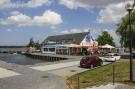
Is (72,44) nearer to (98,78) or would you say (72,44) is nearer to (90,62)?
(90,62)

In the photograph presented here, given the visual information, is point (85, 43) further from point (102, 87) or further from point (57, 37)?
point (102, 87)

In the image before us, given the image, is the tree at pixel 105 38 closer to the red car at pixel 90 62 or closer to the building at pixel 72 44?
the building at pixel 72 44

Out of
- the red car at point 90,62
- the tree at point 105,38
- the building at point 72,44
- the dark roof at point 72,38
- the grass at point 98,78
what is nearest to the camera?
the grass at point 98,78

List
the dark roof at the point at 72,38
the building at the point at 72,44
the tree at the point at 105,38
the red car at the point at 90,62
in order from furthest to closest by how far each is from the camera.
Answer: the tree at the point at 105,38 → the dark roof at the point at 72,38 → the building at the point at 72,44 → the red car at the point at 90,62

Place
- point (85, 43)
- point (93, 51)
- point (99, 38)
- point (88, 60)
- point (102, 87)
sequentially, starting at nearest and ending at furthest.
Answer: point (102, 87), point (88, 60), point (93, 51), point (85, 43), point (99, 38)

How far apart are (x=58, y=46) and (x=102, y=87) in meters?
70.8

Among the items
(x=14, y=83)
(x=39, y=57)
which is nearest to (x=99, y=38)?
(x=39, y=57)

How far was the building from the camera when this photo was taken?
8138 centimetres

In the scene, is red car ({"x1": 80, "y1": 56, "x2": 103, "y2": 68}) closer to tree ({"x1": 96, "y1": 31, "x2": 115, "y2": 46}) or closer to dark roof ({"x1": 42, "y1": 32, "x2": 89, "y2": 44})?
dark roof ({"x1": 42, "y1": 32, "x2": 89, "y2": 44})

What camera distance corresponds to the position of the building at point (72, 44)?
81375 millimetres

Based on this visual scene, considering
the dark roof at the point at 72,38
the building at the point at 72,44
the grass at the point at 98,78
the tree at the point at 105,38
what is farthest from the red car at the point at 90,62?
the tree at the point at 105,38

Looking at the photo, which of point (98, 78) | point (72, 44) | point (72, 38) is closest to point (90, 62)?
point (98, 78)

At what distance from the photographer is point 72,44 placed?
3223 inches

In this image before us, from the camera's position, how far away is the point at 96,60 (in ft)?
126
